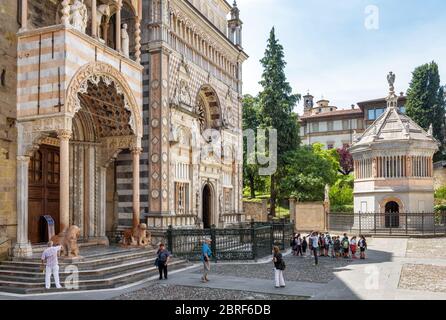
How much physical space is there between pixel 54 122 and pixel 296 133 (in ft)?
106

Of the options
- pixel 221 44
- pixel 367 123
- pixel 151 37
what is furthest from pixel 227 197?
pixel 367 123

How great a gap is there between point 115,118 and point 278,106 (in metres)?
26.0

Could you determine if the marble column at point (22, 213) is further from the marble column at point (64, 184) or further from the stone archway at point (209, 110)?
the stone archway at point (209, 110)

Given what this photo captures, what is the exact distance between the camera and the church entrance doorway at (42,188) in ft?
58.9

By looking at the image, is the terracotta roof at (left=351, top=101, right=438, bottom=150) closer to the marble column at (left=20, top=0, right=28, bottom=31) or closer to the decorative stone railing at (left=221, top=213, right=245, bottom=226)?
the decorative stone railing at (left=221, top=213, right=245, bottom=226)

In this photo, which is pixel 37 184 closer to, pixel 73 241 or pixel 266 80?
pixel 73 241

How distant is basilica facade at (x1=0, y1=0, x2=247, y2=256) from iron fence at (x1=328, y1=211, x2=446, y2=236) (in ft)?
35.0

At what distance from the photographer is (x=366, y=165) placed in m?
40.0

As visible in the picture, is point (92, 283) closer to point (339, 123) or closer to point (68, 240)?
point (68, 240)

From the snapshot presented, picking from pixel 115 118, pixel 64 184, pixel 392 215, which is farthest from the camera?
pixel 392 215

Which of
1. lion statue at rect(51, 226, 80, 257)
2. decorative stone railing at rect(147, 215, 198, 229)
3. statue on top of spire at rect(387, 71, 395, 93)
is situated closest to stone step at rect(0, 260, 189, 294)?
lion statue at rect(51, 226, 80, 257)

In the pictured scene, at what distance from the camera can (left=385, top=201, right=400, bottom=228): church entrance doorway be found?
118ft

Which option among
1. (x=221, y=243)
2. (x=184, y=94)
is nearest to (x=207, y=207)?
(x=221, y=243)

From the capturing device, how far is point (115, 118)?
20.2m
